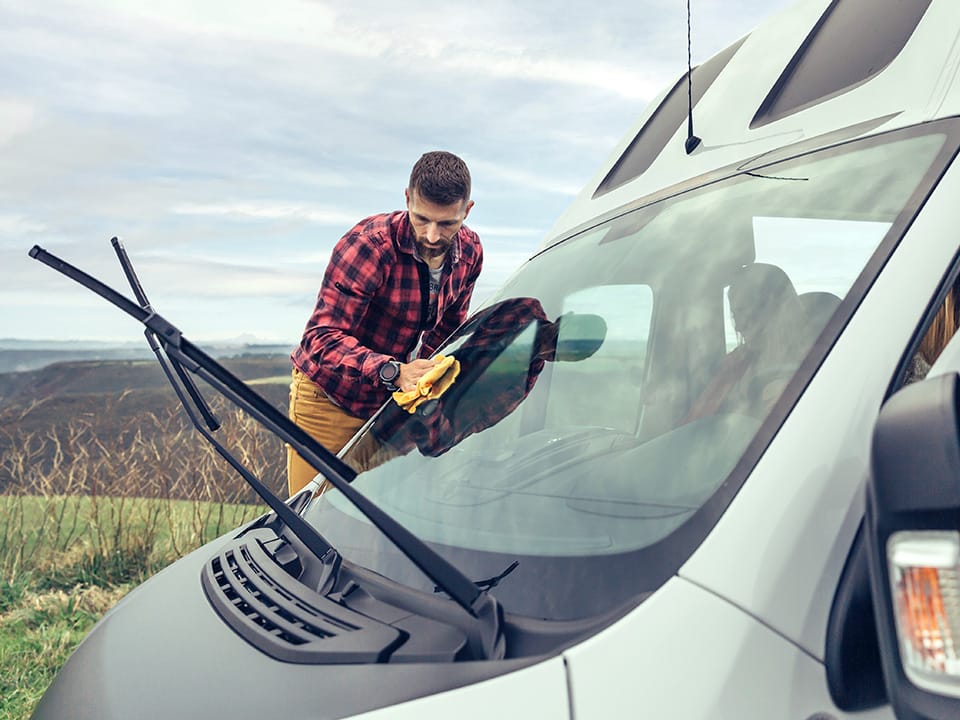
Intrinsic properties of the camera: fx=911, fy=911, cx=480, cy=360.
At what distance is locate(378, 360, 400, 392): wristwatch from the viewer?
2.47 metres

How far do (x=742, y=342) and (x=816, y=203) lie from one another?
1.06 feet

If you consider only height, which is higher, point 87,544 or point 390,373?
point 390,373

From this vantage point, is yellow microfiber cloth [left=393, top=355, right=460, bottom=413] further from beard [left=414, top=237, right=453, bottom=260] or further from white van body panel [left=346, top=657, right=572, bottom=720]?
beard [left=414, top=237, right=453, bottom=260]

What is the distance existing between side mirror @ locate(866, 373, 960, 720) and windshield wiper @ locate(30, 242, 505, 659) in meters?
0.49

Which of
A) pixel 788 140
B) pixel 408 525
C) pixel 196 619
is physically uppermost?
pixel 788 140

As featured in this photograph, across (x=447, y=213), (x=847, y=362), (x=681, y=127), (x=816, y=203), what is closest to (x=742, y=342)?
(x=847, y=362)

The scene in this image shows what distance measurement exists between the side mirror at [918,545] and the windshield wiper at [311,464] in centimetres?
49

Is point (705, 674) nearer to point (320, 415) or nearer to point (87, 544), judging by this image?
point (320, 415)

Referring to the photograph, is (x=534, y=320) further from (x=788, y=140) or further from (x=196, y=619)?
(x=196, y=619)

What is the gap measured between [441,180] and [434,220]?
0.54 feet

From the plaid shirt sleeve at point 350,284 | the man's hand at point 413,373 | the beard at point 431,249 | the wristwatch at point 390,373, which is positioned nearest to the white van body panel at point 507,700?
the man's hand at point 413,373

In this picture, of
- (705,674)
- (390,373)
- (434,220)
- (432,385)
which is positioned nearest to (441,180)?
(434,220)

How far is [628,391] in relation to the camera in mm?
1685

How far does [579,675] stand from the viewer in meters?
1.10
